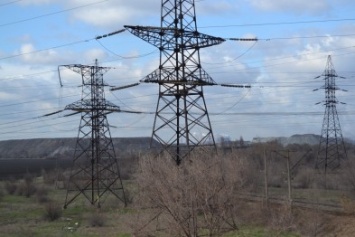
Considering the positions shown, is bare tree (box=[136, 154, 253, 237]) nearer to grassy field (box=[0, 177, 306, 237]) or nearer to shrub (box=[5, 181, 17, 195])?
grassy field (box=[0, 177, 306, 237])

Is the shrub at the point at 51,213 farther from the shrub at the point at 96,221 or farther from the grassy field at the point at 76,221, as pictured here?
the shrub at the point at 96,221

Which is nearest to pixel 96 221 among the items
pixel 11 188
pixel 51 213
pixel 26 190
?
pixel 51 213

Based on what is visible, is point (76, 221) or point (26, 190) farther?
point (26, 190)

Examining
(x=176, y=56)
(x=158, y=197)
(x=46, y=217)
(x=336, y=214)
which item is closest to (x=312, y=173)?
(x=336, y=214)

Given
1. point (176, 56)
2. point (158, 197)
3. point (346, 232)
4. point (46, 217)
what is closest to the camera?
point (158, 197)

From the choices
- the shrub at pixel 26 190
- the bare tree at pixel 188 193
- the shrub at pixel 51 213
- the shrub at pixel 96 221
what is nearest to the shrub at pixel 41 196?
the shrub at pixel 26 190

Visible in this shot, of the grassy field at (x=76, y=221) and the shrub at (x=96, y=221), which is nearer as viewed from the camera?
the grassy field at (x=76, y=221)

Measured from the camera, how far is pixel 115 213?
38562 millimetres

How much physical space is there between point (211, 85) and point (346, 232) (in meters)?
12.6

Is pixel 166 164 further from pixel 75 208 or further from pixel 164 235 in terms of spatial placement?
pixel 75 208

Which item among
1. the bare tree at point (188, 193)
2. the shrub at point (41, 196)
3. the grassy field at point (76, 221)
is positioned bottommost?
the grassy field at point (76, 221)

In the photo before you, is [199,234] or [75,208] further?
[75,208]

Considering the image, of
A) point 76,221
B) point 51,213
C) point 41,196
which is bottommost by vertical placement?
point 76,221

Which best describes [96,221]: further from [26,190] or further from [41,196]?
[26,190]
